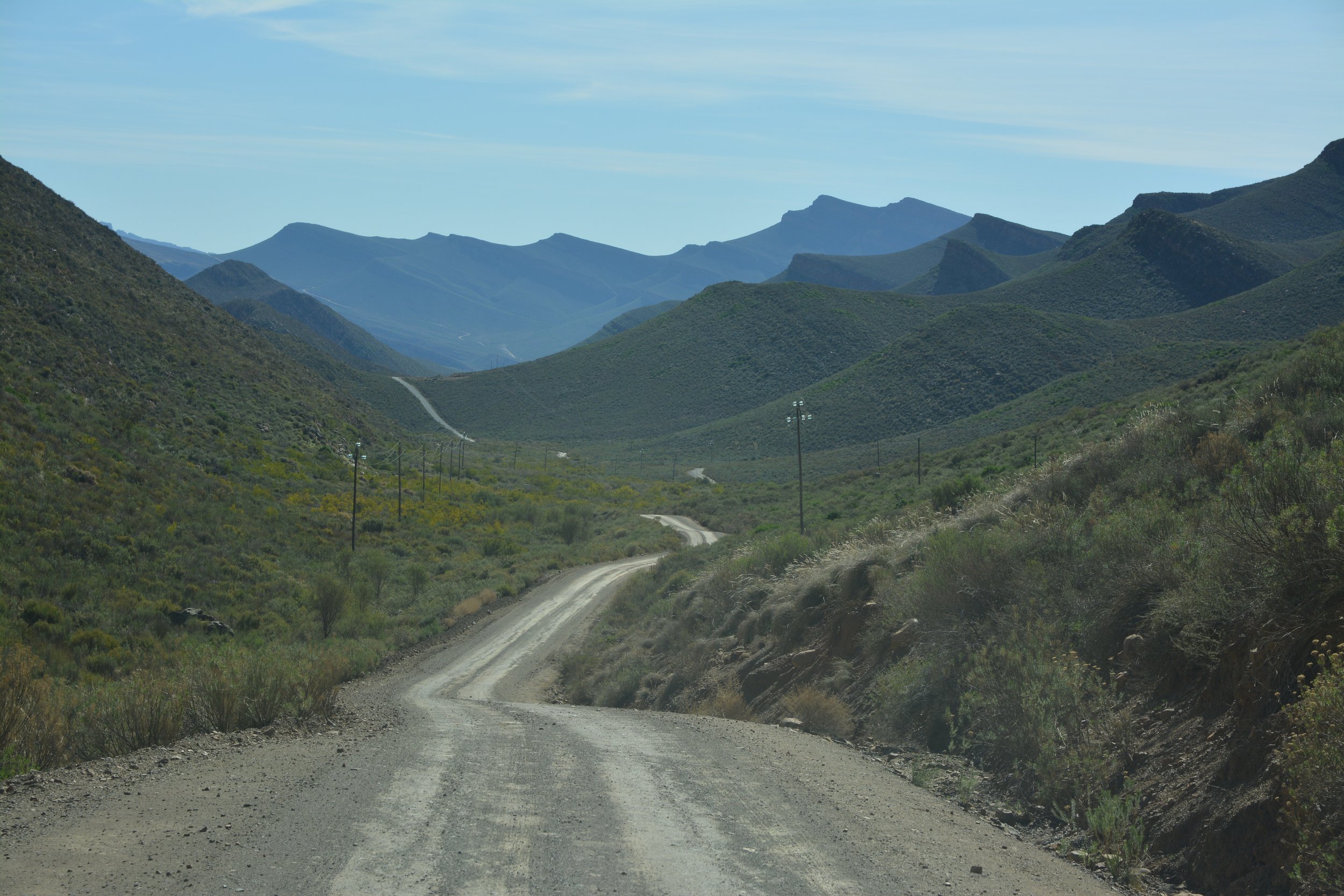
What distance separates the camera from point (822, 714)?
1177 centimetres

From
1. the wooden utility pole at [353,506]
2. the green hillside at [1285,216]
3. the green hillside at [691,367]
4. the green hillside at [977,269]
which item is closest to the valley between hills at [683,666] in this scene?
the wooden utility pole at [353,506]

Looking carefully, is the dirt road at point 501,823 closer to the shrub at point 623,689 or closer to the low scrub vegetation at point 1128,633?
the low scrub vegetation at point 1128,633

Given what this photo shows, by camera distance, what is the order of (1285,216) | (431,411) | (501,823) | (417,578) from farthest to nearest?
(1285,216) < (431,411) < (417,578) < (501,823)

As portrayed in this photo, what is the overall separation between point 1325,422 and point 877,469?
4396 cm

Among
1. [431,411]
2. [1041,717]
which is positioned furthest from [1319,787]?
[431,411]

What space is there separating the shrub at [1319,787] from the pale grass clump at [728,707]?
884 centimetres

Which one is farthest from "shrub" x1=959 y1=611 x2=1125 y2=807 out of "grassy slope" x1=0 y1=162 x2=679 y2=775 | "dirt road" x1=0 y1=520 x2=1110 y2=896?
"grassy slope" x1=0 y1=162 x2=679 y2=775

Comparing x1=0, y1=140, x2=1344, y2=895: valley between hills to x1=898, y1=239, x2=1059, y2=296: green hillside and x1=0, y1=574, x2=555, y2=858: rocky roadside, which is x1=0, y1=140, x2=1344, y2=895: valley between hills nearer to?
x1=0, y1=574, x2=555, y2=858: rocky roadside

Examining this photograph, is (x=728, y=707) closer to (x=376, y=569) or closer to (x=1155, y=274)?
(x=376, y=569)

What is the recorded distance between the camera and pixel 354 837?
6324 millimetres

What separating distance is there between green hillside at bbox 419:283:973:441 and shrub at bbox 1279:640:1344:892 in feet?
348

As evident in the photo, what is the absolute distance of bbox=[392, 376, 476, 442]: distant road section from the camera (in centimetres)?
11942

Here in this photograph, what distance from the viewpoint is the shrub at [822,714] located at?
37.8ft

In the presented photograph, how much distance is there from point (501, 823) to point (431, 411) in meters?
129
